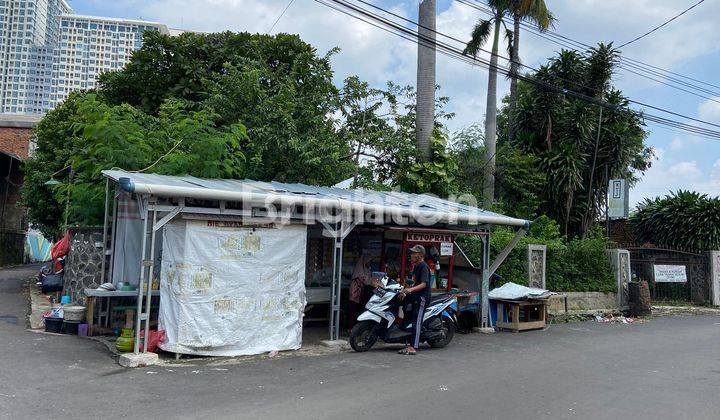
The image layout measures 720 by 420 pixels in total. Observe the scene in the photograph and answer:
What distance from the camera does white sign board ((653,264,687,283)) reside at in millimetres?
19359

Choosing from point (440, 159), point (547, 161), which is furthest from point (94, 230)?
point (547, 161)

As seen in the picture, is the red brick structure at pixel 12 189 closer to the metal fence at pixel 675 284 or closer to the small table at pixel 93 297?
the small table at pixel 93 297

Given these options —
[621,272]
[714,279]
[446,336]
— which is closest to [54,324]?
[446,336]

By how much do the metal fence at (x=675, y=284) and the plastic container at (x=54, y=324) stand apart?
1784 centimetres

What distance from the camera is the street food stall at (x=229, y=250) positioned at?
830cm

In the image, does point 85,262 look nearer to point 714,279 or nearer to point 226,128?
point 226,128

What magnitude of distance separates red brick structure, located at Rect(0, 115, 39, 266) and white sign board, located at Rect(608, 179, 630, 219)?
92.6ft

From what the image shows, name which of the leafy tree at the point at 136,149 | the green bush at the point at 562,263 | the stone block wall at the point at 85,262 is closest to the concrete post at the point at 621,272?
the green bush at the point at 562,263

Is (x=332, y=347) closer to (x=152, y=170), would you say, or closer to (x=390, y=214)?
(x=390, y=214)

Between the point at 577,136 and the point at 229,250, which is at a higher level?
the point at 577,136

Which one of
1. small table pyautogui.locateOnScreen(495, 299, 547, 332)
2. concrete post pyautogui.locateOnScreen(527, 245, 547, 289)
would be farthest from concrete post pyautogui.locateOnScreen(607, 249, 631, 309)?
small table pyautogui.locateOnScreen(495, 299, 547, 332)

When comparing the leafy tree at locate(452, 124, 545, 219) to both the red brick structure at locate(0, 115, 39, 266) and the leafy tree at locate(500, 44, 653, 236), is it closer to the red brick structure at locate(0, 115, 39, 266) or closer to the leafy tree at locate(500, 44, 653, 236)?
the leafy tree at locate(500, 44, 653, 236)

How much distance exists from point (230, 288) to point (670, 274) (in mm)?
16791

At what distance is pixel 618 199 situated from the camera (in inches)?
794
